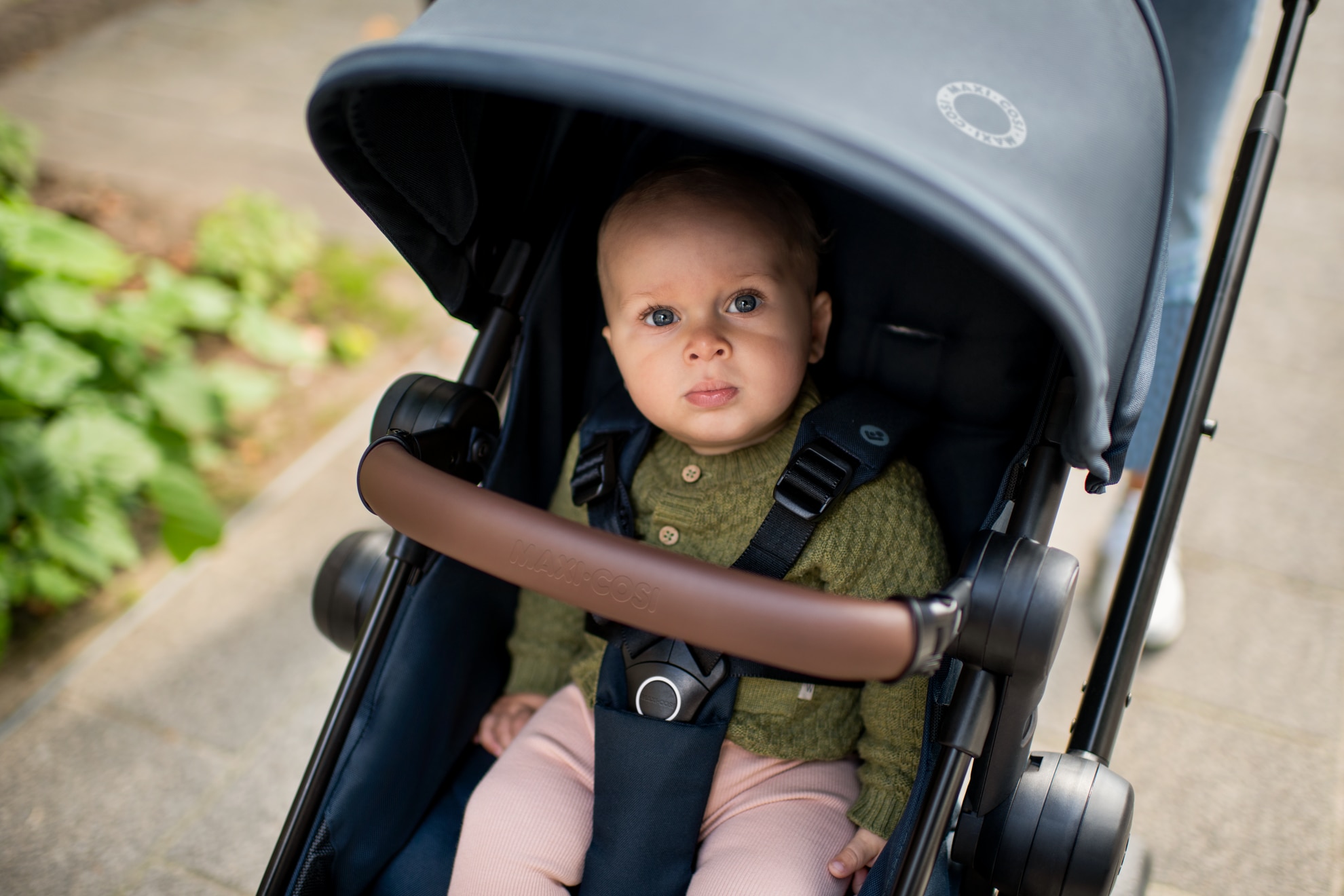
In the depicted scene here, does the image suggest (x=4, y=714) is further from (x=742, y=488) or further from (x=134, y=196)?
(x=134, y=196)

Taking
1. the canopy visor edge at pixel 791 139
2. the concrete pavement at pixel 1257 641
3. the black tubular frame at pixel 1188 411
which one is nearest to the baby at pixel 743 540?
the black tubular frame at pixel 1188 411

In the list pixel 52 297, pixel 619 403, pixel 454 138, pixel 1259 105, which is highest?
pixel 1259 105

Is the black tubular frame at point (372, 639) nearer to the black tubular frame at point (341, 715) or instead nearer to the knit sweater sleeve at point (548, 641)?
the black tubular frame at point (341, 715)

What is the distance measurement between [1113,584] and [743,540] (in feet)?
3.71

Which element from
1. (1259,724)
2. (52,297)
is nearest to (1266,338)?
(1259,724)

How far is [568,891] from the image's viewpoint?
126cm

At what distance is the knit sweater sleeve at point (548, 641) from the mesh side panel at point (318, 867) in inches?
14.4

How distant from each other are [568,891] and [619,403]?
0.66 m

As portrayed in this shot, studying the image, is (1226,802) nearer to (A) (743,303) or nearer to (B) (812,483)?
(B) (812,483)

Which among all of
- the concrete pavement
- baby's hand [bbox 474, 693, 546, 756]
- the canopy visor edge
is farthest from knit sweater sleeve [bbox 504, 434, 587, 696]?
the concrete pavement

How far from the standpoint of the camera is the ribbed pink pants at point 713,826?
1182 millimetres

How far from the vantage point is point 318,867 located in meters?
1.22

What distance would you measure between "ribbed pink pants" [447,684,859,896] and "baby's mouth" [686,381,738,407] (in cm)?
45

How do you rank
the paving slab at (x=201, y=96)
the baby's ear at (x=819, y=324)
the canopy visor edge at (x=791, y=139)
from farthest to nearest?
the paving slab at (x=201, y=96), the baby's ear at (x=819, y=324), the canopy visor edge at (x=791, y=139)
